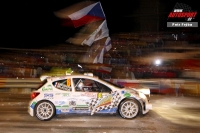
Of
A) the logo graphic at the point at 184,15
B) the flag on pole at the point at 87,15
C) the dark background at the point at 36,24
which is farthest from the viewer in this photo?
the dark background at the point at 36,24

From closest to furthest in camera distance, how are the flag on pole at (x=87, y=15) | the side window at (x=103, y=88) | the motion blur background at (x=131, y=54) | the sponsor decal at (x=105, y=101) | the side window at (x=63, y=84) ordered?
1. the sponsor decal at (x=105, y=101)
2. the side window at (x=103, y=88)
3. the side window at (x=63, y=84)
4. the motion blur background at (x=131, y=54)
5. the flag on pole at (x=87, y=15)

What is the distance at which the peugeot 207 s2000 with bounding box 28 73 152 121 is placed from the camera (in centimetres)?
936

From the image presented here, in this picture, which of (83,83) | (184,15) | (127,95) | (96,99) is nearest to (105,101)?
(96,99)

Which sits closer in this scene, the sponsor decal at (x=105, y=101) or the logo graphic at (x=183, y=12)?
the sponsor decal at (x=105, y=101)

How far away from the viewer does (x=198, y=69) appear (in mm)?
16125

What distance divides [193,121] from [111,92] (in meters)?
2.49

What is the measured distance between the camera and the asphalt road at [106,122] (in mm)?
7988

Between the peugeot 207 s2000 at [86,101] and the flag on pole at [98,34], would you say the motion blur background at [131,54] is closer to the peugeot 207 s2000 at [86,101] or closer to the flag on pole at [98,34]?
the flag on pole at [98,34]

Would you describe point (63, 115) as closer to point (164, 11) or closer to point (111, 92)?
point (111, 92)

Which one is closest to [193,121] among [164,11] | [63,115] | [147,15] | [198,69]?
[63,115]

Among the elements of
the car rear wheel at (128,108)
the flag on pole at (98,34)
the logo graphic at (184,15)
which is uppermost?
the logo graphic at (184,15)

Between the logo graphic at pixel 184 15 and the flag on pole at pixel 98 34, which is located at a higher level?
the logo graphic at pixel 184 15

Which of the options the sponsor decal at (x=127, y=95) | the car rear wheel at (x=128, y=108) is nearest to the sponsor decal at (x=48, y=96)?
the car rear wheel at (x=128, y=108)

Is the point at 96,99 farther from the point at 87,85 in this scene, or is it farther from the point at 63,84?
the point at 63,84
